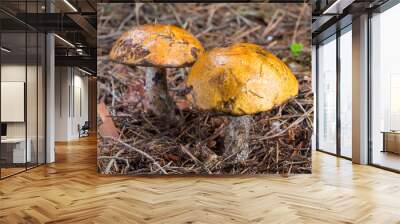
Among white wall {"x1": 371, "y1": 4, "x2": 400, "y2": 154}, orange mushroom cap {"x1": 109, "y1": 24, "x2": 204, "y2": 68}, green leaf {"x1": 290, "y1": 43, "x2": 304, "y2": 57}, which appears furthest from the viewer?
white wall {"x1": 371, "y1": 4, "x2": 400, "y2": 154}

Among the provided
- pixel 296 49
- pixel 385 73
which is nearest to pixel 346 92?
pixel 385 73

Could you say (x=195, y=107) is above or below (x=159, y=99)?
below

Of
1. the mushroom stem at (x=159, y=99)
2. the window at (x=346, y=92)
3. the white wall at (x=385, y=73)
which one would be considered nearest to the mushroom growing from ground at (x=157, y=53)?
the mushroom stem at (x=159, y=99)

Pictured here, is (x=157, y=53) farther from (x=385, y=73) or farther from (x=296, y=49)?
(x=385, y=73)

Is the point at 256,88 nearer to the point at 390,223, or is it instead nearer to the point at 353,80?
the point at 390,223

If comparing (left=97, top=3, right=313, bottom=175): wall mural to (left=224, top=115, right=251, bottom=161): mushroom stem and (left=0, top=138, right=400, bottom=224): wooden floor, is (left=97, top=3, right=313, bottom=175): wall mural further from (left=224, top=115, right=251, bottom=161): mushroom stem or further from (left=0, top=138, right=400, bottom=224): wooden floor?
(left=0, top=138, right=400, bottom=224): wooden floor

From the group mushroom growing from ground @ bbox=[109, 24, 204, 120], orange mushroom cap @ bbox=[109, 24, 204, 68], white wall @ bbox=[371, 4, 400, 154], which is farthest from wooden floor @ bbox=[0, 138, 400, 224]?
orange mushroom cap @ bbox=[109, 24, 204, 68]

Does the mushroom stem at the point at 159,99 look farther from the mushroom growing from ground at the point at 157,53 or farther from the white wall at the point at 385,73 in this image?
the white wall at the point at 385,73
